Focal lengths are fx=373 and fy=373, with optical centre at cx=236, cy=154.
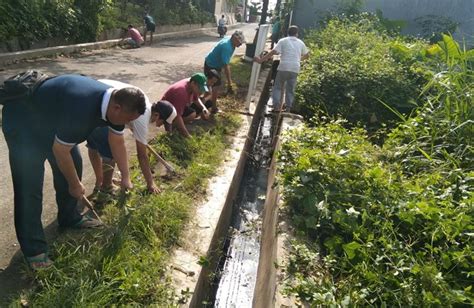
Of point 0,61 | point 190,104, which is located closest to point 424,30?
point 190,104

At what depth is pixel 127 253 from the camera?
298cm

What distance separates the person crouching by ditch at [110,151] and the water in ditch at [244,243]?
1.13m

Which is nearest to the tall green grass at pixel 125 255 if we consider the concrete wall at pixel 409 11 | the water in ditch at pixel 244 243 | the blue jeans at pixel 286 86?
the water in ditch at pixel 244 243

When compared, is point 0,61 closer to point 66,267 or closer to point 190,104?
point 190,104

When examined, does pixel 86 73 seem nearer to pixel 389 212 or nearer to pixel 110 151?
pixel 110 151

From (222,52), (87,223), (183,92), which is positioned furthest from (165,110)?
(222,52)

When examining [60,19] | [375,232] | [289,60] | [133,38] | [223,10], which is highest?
[223,10]

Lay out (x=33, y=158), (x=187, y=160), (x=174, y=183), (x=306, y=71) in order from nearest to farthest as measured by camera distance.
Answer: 1. (x=33, y=158)
2. (x=174, y=183)
3. (x=187, y=160)
4. (x=306, y=71)

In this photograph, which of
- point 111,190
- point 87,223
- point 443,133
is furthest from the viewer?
A: point 443,133

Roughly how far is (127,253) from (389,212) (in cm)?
211

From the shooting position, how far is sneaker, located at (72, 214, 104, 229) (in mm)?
3393

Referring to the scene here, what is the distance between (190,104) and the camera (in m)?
6.34

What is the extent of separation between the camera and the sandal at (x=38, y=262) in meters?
2.78

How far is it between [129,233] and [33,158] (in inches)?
39.8
